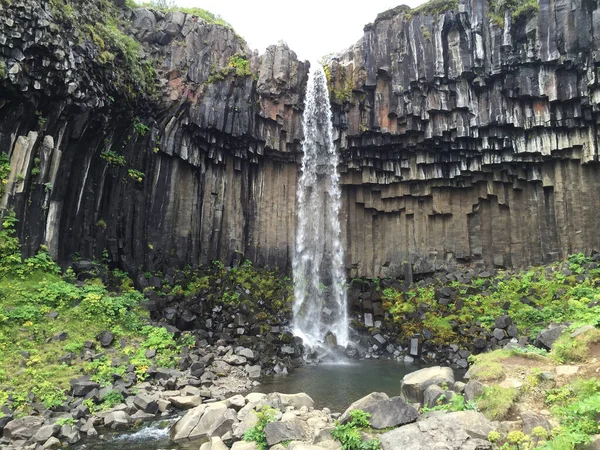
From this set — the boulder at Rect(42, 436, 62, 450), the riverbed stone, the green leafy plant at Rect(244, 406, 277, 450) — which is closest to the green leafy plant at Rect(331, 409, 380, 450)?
the green leafy plant at Rect(244, 406, 277, 450)

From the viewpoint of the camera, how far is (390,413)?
22.4 feet

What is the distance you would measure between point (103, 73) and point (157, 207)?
6.75 m

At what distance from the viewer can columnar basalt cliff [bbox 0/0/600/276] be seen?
17797 mm

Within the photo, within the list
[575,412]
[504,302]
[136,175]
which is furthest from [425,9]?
[575,412]

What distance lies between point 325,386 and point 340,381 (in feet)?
3.33

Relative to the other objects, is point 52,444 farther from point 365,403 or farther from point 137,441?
point 365,403

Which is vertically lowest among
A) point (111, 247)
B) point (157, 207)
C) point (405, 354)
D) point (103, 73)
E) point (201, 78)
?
point (405, 354)

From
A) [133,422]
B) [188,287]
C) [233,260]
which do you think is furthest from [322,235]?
[133,422]

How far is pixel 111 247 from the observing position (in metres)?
18.8

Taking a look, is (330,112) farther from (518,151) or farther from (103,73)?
(103,73)

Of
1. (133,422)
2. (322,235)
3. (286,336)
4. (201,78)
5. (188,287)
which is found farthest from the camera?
(322,235)

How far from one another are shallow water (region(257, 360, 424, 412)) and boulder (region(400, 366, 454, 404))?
256 cm

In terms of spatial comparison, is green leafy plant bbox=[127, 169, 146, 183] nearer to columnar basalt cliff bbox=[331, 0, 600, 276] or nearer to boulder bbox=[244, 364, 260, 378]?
boulder bbox=[244, 364, 260, 378]

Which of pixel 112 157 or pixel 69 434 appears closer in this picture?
pixel 69 434
